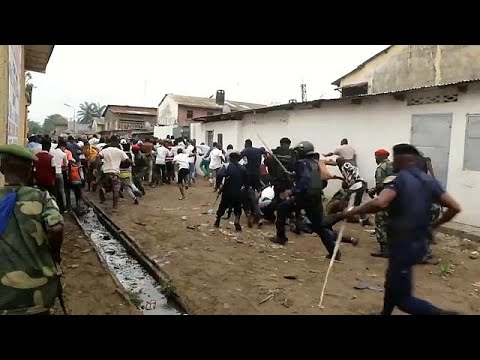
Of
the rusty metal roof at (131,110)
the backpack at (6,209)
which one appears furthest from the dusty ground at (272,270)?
the rusty metal roof at (131,110)

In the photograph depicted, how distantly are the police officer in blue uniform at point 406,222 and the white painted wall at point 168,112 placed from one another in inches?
1512

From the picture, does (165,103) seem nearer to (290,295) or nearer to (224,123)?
(224,123)

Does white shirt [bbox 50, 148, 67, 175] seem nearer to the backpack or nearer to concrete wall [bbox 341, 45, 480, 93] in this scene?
the backpack

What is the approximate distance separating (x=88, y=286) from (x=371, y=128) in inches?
357

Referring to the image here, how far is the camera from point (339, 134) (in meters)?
13.5

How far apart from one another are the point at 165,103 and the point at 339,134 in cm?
3385

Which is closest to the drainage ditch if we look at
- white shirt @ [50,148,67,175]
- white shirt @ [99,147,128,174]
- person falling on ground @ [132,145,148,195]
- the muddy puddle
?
the muddy puddle

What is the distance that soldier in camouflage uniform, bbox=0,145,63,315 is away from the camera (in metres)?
2.57

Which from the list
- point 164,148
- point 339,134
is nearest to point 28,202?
point 339,134

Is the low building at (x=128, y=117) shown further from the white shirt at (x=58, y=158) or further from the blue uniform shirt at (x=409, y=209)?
the blue uniform shirt at (x=409, y=209)

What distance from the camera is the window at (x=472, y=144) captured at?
9258 millimetres

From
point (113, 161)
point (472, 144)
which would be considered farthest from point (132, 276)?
point (472, 144)

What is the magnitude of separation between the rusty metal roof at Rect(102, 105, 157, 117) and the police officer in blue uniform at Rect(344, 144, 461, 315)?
48022 mm

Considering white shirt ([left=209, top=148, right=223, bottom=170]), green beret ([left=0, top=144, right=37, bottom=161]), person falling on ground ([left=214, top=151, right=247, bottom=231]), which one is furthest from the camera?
white shirt ([left=209, top=148, right=223, bottom=170])
